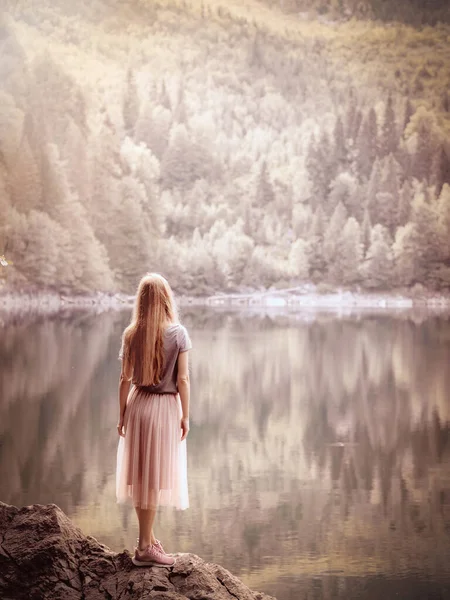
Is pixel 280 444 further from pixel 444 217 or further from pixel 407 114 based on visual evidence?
pixel 407 114

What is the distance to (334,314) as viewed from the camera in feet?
54.0

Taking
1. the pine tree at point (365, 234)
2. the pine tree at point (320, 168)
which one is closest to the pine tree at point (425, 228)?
the pine tree at point (365, 234)

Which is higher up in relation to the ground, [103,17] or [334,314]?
[103,17]

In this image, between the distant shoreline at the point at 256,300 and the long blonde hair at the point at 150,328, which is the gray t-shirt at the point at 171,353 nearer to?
the long blonde hair at the point at 150,328

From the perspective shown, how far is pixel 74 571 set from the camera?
4.58 meters

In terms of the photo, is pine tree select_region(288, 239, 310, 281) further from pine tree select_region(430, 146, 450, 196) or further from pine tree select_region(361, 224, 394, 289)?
pine tree select_region(430, 146, 450, 196)

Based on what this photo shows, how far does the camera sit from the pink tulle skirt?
4.67m

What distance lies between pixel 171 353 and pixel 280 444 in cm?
710

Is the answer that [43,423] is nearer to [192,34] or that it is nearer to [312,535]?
[312,535]

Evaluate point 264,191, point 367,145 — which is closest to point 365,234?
point 367,145

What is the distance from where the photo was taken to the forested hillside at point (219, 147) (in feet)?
53.8

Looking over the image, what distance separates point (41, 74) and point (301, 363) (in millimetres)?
6295

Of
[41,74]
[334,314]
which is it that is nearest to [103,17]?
[41,74]

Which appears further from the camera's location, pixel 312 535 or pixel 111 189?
pixel 111 189
